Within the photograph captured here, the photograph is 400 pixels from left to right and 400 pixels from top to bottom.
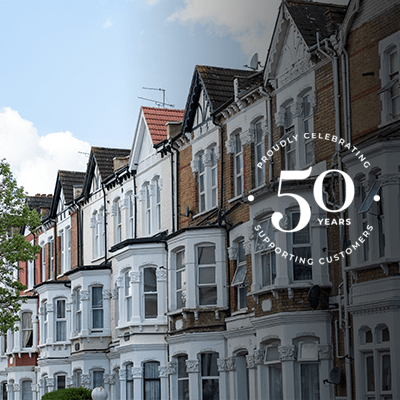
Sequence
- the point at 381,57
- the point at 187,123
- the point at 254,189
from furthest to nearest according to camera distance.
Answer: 1. the point at 187,123
2. the point at 254,189
3. the point at 381,57

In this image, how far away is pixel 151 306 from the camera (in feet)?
95.5

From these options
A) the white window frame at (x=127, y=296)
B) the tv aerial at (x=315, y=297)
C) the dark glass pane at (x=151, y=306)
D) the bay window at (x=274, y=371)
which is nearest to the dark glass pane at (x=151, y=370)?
the dark glass pane at (x=151, y=306)

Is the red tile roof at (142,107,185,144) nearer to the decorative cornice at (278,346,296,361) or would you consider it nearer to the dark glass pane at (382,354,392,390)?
the decorative cornice at (278,346,296,361)

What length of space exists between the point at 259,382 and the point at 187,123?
32.5 feet

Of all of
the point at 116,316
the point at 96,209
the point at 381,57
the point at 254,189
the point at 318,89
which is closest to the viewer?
the point at 381,57

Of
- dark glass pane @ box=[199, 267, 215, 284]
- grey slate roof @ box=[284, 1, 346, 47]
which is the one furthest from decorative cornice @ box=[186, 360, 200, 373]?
grey slate roof @ box=[284, 1, 346, 47]

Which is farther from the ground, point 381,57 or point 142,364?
point 381,57

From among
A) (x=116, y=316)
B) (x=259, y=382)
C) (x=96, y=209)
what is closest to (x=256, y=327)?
(x=259, y=382)

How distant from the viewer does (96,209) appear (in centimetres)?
3628

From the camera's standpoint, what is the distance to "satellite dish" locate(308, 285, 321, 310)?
19922mm

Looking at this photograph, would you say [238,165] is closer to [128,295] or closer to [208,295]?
[208,295]

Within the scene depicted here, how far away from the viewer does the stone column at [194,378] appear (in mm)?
25484

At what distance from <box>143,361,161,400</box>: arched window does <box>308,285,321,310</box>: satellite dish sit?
33.8 ft

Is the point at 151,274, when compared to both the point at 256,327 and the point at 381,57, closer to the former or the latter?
the point at 256,327
